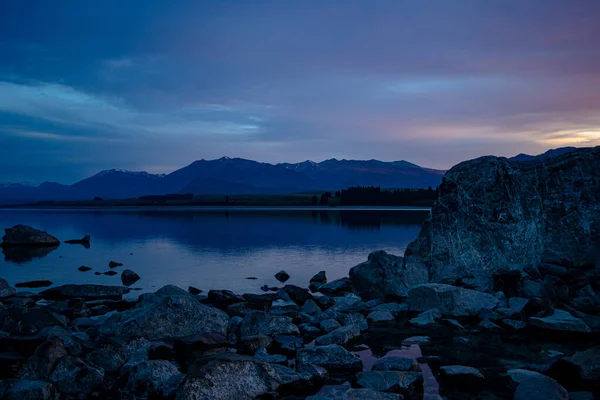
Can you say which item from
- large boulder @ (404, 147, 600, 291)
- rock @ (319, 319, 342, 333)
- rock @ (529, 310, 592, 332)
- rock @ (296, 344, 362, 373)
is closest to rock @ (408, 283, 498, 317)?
rock @ (529, 310, 592, 332)

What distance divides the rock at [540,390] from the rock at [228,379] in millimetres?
5429

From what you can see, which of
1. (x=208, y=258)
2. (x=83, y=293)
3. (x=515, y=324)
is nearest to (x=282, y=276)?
(x=83, y=293)

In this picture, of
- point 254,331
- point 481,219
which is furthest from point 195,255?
point 254,331

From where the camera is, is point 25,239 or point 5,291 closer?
point 5,291

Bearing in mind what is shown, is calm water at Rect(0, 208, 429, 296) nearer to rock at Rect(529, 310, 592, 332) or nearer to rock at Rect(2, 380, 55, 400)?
rock at Rect(529, 310, 592, 332)

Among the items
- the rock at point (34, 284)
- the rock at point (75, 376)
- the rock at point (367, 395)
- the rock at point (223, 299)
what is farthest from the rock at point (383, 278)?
the rock at point (34, 284)

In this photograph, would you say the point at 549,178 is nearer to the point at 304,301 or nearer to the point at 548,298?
the point at 548,298

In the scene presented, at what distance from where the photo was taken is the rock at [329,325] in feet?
58.0

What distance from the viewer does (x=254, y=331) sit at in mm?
16812

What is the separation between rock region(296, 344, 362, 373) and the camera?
13.7 metres

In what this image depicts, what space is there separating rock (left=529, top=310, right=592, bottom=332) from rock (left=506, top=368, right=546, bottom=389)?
5309mm

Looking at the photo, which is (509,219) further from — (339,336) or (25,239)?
(25,239)

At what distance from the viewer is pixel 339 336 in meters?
16.2

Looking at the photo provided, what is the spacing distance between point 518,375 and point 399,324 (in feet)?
21.9
